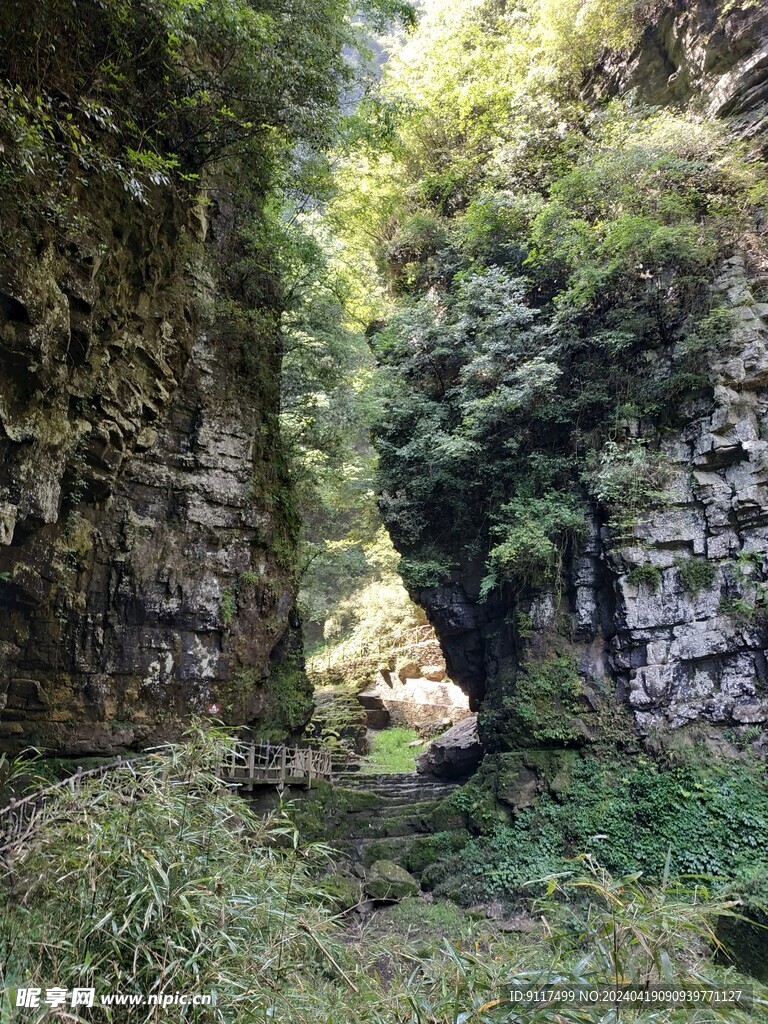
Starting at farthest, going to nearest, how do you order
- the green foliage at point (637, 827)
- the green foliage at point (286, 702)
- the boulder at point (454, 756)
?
the boulder at point (454, 756) < the green foliage at point (286, 702) < the green foliage at point (637, 827)

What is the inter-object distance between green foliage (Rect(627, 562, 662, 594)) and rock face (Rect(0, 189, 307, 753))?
5.60 meters

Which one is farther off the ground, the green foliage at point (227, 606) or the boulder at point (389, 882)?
the green foliage at point (227, 606)

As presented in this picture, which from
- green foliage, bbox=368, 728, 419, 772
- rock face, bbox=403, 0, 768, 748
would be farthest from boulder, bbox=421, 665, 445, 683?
rock face, bbox=403, 0, 768, 748

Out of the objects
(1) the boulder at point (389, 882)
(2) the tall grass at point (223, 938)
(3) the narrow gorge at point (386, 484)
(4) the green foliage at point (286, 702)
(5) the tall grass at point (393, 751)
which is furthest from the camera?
(5) the tall grass at point (393, 751)

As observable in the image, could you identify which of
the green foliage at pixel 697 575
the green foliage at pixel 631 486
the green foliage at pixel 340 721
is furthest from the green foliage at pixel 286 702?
the green foliage at pixel 697 575

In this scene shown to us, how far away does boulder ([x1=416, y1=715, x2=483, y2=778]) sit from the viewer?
1292 centimetres

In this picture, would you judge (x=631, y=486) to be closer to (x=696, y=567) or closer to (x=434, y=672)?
(x=696, y=567)

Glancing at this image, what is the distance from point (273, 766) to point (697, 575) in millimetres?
7124

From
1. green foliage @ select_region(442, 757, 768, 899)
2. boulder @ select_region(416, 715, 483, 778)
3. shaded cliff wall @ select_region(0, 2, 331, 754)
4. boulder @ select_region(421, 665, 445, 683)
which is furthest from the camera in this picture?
boulder @ select_region(421, 665, 445, 683)

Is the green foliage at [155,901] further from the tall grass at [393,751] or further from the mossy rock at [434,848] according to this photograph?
the tall grass at [393,751]

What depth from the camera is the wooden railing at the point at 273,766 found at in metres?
8.38

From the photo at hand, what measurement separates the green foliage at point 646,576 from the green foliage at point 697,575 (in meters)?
0.35

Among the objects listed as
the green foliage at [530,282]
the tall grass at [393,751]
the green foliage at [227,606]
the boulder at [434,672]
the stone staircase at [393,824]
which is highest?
the green foliage at [530,282]

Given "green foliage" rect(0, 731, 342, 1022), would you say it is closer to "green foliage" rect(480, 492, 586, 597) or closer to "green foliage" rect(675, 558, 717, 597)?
"green foliage" rect(480, 492, 586, 597)
